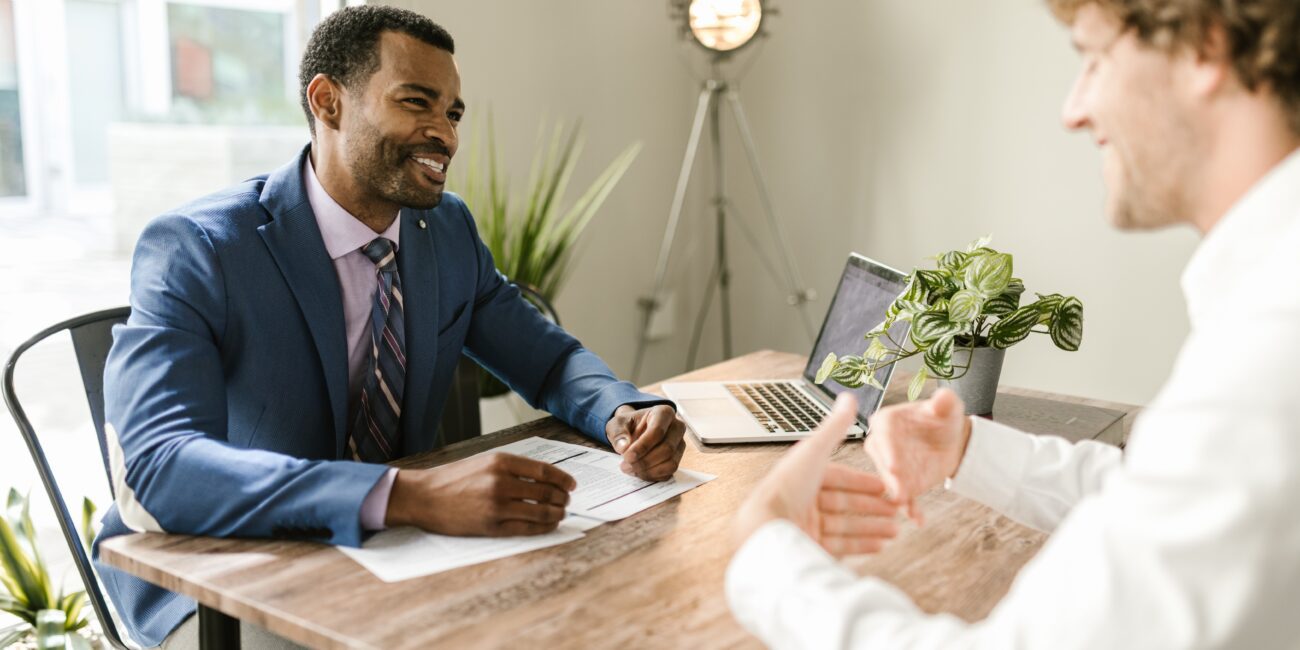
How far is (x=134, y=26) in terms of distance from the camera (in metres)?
2.38

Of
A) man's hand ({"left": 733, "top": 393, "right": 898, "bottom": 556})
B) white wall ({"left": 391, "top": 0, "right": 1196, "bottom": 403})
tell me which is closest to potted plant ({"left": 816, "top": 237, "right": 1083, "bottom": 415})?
man's hand ({"left": 733, "top": 393, "right": 898, "bottom": 556})

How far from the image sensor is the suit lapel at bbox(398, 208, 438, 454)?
5.50ft

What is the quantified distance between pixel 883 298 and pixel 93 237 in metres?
1.78

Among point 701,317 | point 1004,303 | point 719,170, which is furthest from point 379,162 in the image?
point 701,317

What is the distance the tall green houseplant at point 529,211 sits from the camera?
2.79 metres

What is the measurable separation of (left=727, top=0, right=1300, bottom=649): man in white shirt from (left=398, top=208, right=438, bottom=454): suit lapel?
880mm

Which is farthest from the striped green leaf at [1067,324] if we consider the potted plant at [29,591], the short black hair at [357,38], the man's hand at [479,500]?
the potted plant at [29,591]

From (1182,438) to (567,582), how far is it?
0.62 metres

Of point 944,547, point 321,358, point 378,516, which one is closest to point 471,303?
point 321,358

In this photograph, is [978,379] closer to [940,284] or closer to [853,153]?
[940,284]

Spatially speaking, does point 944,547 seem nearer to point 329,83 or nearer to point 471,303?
point 471,303

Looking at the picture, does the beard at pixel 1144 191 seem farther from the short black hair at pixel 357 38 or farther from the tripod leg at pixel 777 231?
the tripod leg at pixel 777 231

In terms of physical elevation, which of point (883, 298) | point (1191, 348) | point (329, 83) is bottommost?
point (883, 298)

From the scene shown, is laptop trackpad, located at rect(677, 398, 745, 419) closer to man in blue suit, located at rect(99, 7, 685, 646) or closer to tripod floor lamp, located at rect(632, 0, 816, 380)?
man in blue suit, located at rect(99, 7, 685, 646)
